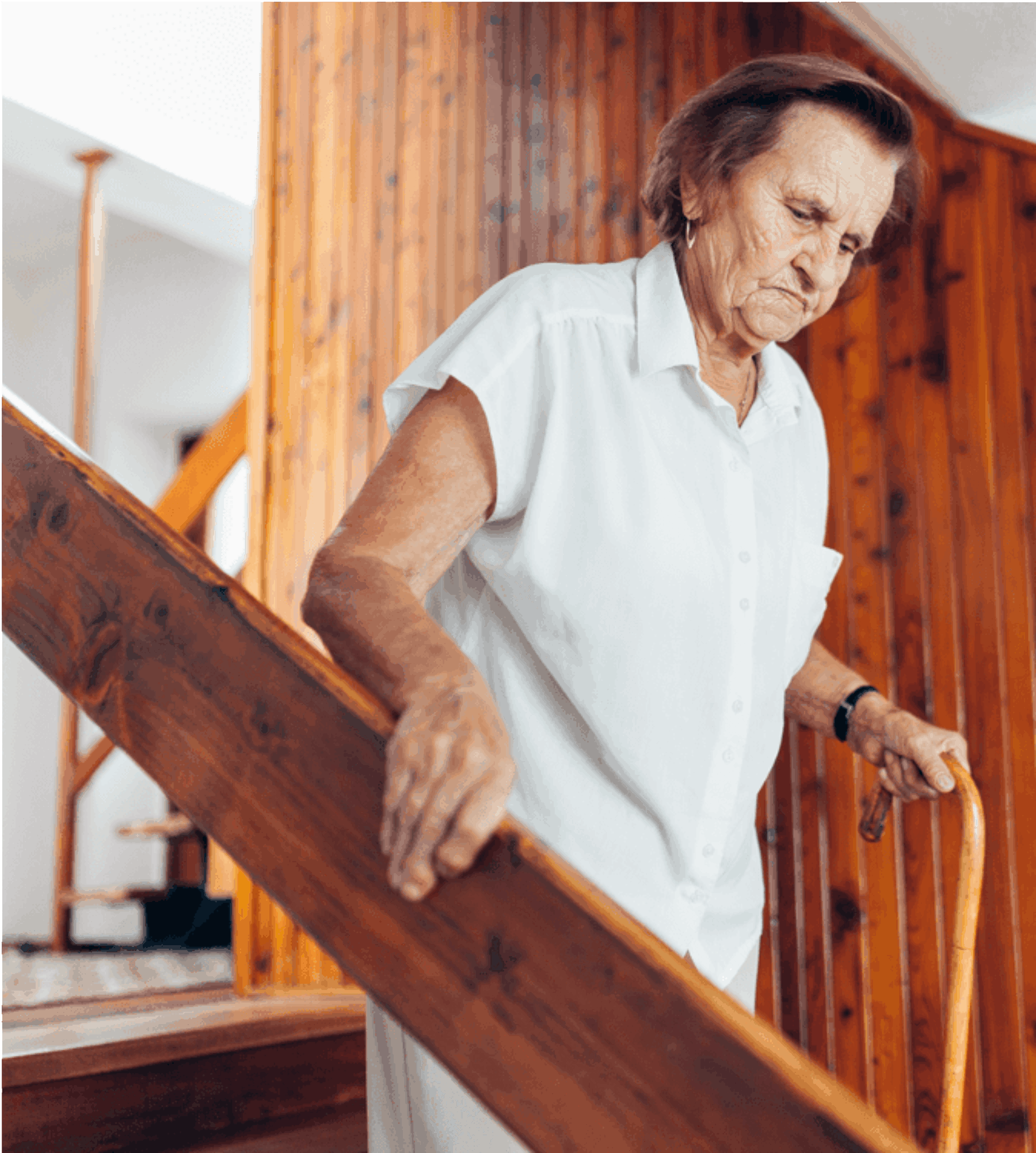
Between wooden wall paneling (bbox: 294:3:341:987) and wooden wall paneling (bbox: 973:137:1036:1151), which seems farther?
wooden wall paneling (bbox: 294:3:341:987)

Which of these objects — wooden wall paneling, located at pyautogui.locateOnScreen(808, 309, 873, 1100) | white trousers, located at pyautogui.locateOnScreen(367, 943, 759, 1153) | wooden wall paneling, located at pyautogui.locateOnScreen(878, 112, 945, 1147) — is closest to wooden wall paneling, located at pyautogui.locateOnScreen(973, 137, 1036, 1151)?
wooden wall paneling, located at pyautogui.locateOnScreen(878, 112, 945, 1147)

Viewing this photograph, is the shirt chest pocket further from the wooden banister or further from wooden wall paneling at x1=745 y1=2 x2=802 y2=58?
wooden wall paneling at x1=745 y1=2 x2=802 y2=58

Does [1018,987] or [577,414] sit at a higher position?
[577,414]

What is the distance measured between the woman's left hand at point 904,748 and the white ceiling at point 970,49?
1.61 m

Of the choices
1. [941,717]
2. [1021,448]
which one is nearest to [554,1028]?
[941,717]

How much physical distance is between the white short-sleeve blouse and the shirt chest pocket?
0.13 m

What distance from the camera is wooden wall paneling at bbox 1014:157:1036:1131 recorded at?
7.23 feet

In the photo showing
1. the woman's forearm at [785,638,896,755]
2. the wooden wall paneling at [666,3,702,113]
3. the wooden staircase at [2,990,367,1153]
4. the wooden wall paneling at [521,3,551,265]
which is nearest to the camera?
the woman's forearm at [785,638,896,755]

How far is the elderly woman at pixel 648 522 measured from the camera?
94 centimetres

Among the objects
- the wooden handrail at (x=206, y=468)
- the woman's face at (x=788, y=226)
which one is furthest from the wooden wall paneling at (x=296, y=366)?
the woman's face at (x=788, y=226)

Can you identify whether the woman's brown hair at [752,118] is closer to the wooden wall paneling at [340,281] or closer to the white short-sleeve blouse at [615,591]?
the white short-sleeve blouse at [615,591]

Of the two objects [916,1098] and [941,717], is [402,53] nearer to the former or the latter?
[941,717]

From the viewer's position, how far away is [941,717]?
2.35 meters

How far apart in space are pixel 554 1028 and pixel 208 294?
6.94 metres
